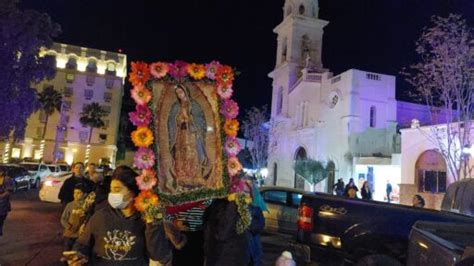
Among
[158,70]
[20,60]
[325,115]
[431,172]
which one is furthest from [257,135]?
[158,70]

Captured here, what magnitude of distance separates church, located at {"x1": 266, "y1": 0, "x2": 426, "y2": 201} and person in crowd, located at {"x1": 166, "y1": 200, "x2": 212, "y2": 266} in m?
25.5

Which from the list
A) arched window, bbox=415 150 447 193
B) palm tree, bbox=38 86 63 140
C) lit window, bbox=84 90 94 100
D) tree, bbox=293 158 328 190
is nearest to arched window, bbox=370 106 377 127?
tree, bbox=293 158 328 190

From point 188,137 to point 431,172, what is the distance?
75.0 feet

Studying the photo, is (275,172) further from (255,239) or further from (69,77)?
(255,239)

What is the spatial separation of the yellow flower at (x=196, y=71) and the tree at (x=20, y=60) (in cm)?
2134

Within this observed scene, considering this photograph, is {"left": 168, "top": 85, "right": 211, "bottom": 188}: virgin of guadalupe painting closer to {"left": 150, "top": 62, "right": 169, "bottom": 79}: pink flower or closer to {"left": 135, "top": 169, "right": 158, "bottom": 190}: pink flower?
{"left": 150, "top": 62, "right": 169, "bottom": 79}: pink flower

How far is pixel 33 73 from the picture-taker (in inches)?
995

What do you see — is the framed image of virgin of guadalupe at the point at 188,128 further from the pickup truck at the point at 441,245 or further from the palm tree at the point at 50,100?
the palm tree at the point at 50,100

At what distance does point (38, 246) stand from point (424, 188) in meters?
21.0

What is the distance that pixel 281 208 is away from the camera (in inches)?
527

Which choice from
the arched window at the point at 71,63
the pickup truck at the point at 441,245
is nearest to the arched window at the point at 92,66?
the arched window at the point at 71,63

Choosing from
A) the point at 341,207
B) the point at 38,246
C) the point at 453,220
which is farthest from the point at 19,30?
the point at 453,220

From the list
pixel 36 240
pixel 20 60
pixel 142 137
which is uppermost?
pixel 20 60

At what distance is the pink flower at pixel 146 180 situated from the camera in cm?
412
